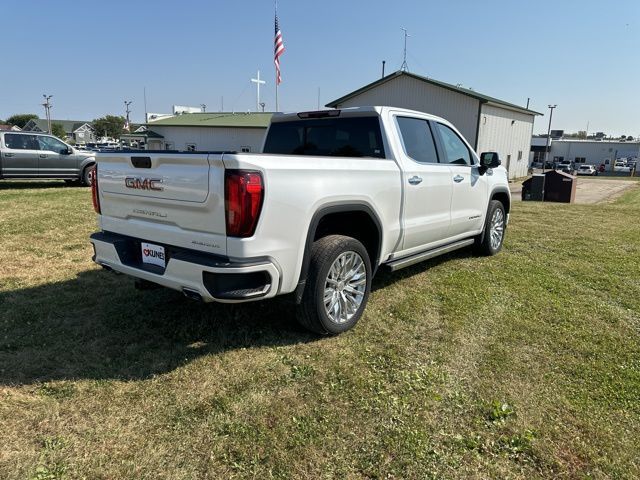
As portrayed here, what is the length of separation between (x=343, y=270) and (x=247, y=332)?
0.95 m

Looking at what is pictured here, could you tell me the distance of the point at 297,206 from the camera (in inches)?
127

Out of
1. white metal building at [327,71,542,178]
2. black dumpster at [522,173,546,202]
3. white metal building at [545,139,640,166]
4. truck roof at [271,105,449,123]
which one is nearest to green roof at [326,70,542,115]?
white metal building at [327,71,542,178]

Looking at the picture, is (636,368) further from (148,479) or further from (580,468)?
(148,479)

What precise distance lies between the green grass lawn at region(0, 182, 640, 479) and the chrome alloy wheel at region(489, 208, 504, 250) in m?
1.33

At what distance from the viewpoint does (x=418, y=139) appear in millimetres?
4797

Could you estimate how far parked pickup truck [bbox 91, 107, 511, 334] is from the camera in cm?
300

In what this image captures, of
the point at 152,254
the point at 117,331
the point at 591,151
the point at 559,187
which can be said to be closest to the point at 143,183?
the point at 152,254

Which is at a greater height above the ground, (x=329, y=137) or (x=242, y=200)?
(x=329, y=137)

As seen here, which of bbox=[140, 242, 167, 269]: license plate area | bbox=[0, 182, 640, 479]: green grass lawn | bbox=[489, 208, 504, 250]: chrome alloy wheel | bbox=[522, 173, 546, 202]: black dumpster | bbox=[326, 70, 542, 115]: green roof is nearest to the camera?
bbox=[0, 182, 640, 479]: green grass lawn

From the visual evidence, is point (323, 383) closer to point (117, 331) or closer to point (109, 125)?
point (117, 331)

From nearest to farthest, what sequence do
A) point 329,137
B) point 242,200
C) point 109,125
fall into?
point 242,200
point 329,137
point 109,125

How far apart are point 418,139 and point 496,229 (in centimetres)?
257

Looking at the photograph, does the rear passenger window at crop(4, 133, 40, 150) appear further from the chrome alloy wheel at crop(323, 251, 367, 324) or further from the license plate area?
the chrome alloy wheel at crop(323, 251, 367, 324)

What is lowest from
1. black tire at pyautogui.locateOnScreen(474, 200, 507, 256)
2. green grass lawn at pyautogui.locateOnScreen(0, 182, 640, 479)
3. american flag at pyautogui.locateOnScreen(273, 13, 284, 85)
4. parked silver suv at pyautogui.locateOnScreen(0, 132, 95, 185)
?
green grass lawn at pyautogui.locateOnScreen(0, 182, 640, 479)
